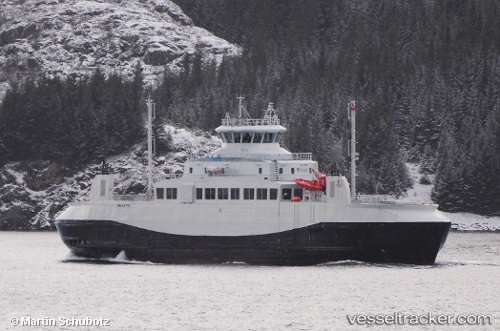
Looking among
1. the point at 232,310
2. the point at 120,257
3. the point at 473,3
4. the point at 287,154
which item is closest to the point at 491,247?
the point at 287,154

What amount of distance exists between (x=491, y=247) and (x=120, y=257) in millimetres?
30343

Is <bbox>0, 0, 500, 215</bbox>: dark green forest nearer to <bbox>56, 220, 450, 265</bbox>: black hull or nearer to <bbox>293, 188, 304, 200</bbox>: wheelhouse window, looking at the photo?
<bbox>293, 188, 304, 200</bbox>: wheelhouse window

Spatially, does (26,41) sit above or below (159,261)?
above

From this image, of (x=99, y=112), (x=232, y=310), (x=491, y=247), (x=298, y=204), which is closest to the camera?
(x=232, y=310)

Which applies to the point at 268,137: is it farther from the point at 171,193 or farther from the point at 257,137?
the point at 171,193

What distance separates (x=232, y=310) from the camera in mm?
59906

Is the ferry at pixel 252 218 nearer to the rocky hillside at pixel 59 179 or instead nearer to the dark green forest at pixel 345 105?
the rocky hillside at pixel 59 179

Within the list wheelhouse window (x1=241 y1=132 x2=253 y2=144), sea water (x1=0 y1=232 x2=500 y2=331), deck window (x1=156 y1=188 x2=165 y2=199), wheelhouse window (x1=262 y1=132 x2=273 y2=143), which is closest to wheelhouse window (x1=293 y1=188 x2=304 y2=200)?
sea water (x1=0 y1=232 x2=500 y2=331)

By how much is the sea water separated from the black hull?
2.18 ft

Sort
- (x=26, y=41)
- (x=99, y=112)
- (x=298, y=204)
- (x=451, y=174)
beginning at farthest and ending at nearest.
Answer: (x=26, y=41) → (x=99, y=112) → (x=451, y=174) → (x=298, y=204)

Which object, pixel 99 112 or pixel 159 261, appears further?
pixel 99 112

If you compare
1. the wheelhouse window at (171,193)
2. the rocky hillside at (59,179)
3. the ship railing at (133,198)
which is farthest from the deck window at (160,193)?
the rocky hillside at (59,179)

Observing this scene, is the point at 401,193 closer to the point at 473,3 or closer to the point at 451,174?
the point at 451,174

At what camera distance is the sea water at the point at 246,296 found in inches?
2233
